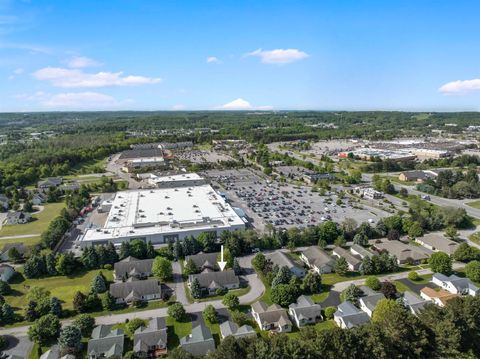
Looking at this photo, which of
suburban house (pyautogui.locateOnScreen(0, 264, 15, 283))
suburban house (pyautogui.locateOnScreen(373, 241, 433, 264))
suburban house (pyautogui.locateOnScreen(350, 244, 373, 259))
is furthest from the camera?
suburban house (pyautogui.locateOnScreen(350, 244, 373, 259))

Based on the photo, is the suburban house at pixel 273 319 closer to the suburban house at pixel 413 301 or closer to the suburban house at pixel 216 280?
the suburban house at pixel 216 280

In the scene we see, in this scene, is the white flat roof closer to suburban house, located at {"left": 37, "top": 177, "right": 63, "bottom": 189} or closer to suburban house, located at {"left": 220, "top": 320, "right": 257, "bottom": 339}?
suburban house, located at {"left": 220, "top": 320, "right": 257, "bottom": 339}

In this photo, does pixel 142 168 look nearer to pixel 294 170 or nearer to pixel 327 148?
pixel 294 170

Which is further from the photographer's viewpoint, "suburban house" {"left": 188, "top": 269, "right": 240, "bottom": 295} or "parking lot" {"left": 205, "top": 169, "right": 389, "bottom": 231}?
"parking lot" {"left": 205, "top": 169, "right": 389, "bottom": 231}

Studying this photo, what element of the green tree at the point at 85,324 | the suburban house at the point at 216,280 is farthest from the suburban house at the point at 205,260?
the green tree at the point at 85,324

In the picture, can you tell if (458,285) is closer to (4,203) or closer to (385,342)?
(385,342)

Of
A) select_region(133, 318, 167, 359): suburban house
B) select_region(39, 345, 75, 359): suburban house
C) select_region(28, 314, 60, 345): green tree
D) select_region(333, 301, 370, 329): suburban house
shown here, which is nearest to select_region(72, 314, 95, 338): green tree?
select_region(28, 314, 60, 345): green tree

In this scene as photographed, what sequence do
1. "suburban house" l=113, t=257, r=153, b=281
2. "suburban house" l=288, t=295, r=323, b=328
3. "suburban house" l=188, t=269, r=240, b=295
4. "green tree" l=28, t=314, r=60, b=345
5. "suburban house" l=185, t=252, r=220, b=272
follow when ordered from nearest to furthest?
"green tree" l=28, t=314, r=60, b=345 < "suburban house" l=288, t=295, r=323, b=328 < "suburban house" l=188, t=269, r=240, b=295 < "suburban house" l=113, t=257, r=153, b=281 < "suburban house" l=185, t=252, r=220, b=272
